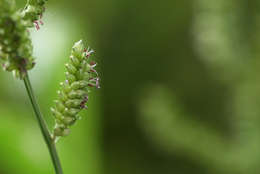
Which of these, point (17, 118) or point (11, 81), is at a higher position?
point (11, 81)

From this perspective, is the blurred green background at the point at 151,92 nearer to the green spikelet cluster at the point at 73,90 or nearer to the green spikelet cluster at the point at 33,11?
the green spikelet cluster at the point at 73,90

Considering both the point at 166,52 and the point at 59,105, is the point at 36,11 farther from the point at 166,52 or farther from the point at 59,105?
the point at 166,52

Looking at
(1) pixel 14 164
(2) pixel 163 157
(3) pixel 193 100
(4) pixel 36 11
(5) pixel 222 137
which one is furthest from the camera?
(3) pixel 193 100

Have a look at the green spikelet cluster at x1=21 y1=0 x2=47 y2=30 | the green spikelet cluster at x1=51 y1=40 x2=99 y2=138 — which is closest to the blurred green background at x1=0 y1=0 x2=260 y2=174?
the green spikelet cluster at x1=51 y1=40 x2=99 y2=138

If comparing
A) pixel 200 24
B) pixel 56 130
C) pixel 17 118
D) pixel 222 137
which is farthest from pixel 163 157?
pixel 56 130

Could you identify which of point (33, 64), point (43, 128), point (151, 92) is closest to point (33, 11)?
point (33, 64)

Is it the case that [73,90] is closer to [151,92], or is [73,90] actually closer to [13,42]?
[13,42]

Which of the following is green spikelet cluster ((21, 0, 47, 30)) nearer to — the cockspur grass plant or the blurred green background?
the cockspur grass plant

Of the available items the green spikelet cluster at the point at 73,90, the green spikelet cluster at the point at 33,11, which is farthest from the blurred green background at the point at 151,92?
the green spikelet cluster at the point at 33,11
